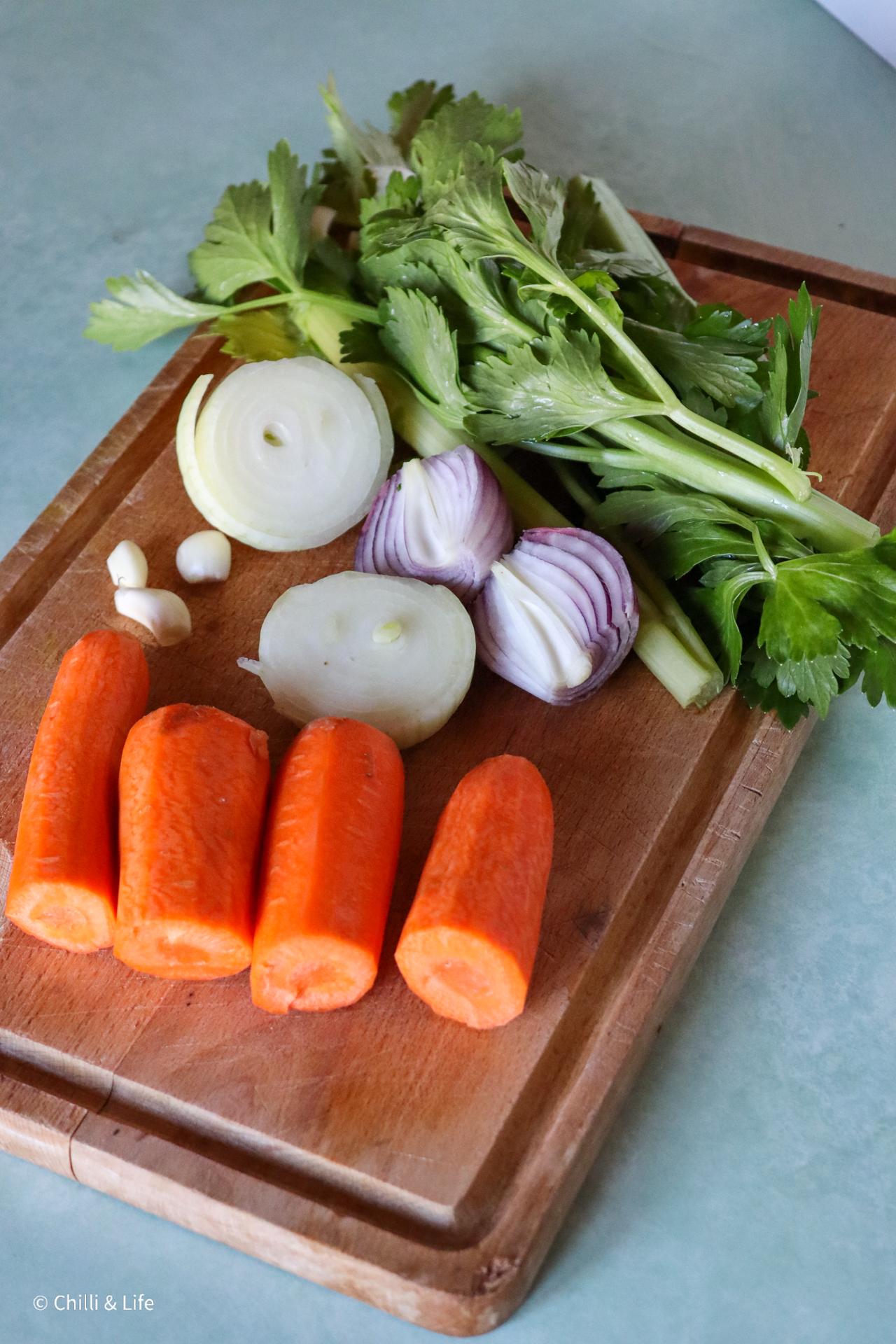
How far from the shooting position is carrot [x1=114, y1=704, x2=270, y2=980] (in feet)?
4.95

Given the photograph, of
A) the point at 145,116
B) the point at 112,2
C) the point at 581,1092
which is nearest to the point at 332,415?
the point at 581,1092

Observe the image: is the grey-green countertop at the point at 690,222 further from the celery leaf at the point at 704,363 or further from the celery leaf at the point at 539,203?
the celery leaf at the point at 539,203

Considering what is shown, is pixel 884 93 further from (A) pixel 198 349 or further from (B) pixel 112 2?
(B) pixel 112 2

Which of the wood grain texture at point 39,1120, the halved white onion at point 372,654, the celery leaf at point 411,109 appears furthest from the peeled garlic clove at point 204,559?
the celery leaf at point 411,109

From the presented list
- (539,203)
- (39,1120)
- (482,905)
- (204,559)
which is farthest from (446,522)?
(39,1120)

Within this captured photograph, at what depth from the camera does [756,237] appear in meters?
2.78

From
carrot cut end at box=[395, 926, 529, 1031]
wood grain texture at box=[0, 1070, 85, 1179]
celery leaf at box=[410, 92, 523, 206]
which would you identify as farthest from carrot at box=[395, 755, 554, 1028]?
celery leaf at box=[410, 92, 523, 206]

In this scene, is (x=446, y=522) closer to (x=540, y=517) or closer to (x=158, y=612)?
(x=540, y=517)

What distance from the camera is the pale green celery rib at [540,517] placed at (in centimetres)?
184

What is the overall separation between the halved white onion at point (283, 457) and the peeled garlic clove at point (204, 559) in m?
0.03

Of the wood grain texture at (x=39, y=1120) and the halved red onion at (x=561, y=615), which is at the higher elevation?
the halved red onion at (x=561, y=615)

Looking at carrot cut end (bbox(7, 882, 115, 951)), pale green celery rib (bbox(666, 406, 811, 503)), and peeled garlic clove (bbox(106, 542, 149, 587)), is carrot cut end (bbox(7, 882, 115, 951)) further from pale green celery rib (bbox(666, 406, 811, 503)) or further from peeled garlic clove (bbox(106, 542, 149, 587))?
pale green celery rib (bbox(666, 406, 811, 503))

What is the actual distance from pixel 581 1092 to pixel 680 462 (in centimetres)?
95

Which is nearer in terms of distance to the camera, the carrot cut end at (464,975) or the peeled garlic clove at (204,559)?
the carrot cut end at (464,975)
